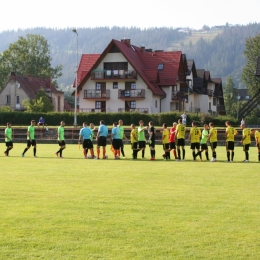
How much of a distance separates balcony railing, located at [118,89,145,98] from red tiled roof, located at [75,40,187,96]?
1.45 metres

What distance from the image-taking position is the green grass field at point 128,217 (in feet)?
32.6

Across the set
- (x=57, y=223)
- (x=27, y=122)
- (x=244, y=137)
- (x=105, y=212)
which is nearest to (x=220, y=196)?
(x=105, y=212)

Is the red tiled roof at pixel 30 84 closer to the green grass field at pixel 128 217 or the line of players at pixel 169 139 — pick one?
the line of players at pixel 169 139

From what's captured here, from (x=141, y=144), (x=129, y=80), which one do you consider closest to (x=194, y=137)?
(x=141, y=144)

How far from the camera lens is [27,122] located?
2768 inches

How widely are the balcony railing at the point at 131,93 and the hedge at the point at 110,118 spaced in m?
9.77

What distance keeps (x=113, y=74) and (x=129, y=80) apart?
2.07 m

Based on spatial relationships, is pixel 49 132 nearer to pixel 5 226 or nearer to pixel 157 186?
pixel 157 186

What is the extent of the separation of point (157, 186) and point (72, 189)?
246 cm

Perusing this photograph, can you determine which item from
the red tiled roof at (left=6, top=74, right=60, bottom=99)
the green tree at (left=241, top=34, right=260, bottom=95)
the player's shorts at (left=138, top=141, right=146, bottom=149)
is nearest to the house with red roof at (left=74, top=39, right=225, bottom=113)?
the green tree at (left=241, top=34, right=260, bottom=95)

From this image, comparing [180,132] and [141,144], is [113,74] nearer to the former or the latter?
[141,144]

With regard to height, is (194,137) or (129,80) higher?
(129,80)

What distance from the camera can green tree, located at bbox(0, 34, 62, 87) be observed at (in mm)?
117250

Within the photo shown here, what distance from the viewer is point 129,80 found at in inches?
3063
